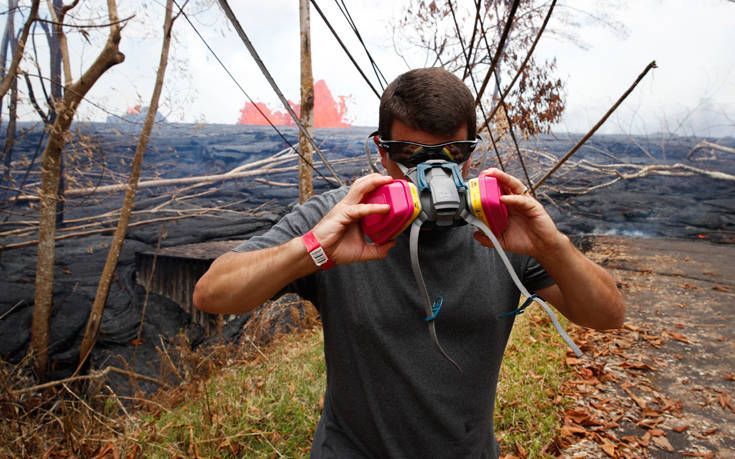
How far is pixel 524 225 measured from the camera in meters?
1.23

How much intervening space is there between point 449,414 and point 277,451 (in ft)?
7.13

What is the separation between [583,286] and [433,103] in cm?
75

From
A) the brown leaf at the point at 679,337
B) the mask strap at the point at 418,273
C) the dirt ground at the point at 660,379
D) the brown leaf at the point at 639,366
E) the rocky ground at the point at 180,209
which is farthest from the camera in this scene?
the rocky ground at the point at 180,209

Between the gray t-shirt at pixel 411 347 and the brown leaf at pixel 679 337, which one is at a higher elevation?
the gray t-shirt at pixel 411 347

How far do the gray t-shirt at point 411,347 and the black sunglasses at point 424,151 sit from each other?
253 millimetres

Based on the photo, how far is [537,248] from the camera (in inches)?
47.9

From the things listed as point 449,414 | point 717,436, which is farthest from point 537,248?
point 717,436

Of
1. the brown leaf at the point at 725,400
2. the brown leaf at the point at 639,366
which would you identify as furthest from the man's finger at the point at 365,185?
the brown leaf at the point at 639,366

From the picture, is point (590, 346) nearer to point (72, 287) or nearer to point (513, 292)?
point (513, 292)

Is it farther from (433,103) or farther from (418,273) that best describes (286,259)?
(433,103)

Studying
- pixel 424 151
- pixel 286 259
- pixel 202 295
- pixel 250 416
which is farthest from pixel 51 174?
pixel 424 151

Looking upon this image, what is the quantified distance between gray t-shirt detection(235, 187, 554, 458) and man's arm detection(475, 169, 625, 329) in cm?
15

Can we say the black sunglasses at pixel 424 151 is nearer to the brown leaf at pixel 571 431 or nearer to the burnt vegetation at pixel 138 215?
the burnt vegetation at pixel 138 215

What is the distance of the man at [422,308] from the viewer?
1255mm
